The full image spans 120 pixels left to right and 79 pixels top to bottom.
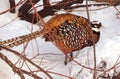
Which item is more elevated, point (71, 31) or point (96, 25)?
point (71, 31)

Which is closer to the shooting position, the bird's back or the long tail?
the long tail

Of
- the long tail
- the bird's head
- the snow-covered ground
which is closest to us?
the long tail

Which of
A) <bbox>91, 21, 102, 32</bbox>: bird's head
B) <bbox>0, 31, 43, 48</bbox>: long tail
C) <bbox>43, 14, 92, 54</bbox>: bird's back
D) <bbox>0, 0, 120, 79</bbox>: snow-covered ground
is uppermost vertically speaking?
<bbox>0, 31, 43, 48</bbox>: long tail

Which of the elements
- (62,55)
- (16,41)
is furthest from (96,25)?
(16,41)

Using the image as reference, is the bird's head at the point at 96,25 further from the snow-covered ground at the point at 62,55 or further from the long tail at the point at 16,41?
the long tail at the point at 16,41

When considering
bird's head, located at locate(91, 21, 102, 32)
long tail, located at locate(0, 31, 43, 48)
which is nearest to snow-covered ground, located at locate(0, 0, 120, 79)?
bird's head, located at locate(91, 21, 102, 32)

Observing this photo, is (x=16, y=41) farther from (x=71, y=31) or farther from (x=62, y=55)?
(x=62, y=55)

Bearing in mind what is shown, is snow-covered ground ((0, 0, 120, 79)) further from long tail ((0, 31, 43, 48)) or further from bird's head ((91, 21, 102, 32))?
long tail ((0, 31, 43, 48))

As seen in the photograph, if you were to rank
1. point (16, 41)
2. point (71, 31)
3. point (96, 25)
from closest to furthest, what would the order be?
1. point (16, 41)
2. point (71, 31)
3. point (96, 25)

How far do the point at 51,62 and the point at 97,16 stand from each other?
132 centimetres

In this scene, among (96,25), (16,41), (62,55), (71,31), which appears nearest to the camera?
(16,41)

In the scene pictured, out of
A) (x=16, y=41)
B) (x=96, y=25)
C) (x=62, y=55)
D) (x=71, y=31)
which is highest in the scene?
(x=16, y=41)

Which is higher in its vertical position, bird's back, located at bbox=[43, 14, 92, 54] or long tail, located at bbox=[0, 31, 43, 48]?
long tail, located at bbox=[0, 31, 43, 48]

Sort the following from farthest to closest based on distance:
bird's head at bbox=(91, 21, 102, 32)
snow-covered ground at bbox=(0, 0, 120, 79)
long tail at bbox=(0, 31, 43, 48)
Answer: bird's head at bbox=(91, 21, 102, 32) → snow-covered ground at bbox=(0, 0, 120, 79) → long tail at bbox=(0, 31, 43, 48)
